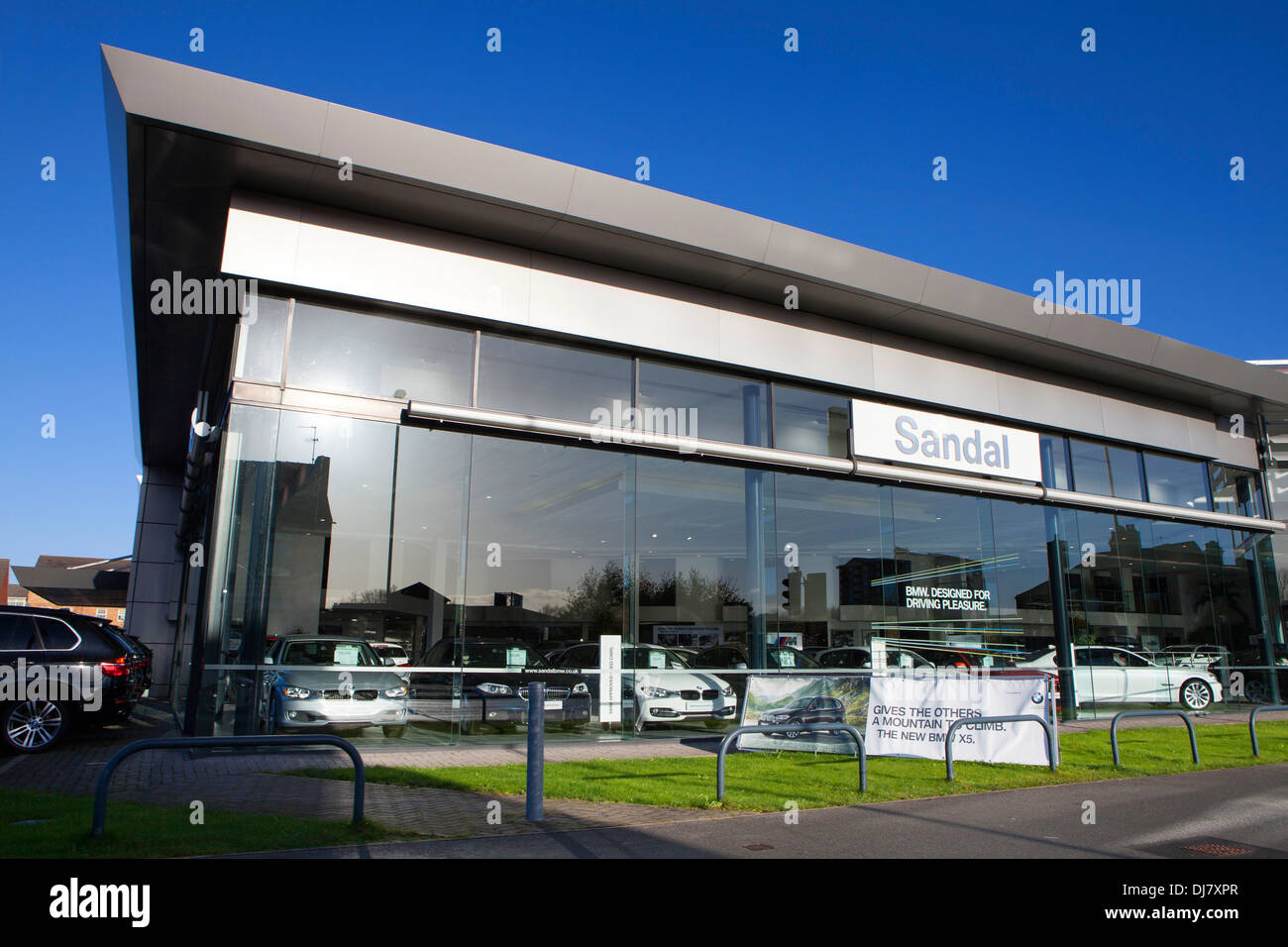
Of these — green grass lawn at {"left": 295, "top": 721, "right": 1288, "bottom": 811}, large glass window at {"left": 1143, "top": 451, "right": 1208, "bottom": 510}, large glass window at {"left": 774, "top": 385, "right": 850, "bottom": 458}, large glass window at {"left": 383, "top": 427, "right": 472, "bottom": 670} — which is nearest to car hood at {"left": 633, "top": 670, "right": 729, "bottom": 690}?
green grass lawn at {"left": 295, "top": 721, "right": 1288, "bottom": 811}

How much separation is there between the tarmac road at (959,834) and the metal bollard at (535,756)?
552 millimetres

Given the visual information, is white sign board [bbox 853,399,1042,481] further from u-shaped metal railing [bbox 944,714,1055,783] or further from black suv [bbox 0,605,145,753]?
black suv [bbox 0,605,145,753]

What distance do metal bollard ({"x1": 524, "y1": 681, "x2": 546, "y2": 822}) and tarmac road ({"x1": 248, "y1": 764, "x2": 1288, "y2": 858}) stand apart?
0.55 m

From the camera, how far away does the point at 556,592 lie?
43.4 feet

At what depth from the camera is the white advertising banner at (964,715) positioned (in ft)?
34.7

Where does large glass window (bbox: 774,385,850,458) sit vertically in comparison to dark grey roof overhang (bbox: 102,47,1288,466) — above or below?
below

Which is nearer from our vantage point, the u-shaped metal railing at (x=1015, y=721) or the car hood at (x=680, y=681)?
the u-shaped metal railing at (x=1015, y=721)

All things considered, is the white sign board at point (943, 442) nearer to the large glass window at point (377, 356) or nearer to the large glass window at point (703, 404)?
the large glass window at point (703, 404)

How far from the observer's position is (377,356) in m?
12.4

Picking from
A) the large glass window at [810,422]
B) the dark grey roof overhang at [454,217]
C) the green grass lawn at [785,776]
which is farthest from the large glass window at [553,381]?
the green grass lawn at [785,776]

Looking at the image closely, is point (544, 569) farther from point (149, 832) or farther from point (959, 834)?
point (959, 834)

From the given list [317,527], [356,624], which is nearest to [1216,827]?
[356,624]

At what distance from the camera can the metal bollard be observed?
23.8ft
